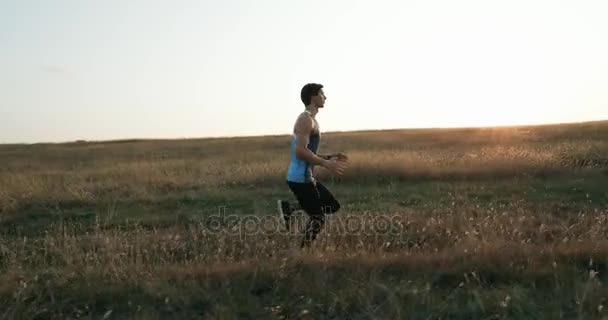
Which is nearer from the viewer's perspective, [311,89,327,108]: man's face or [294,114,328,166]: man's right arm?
[294,114,328,166]: man's right arm

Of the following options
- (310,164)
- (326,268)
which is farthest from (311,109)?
(326,268)

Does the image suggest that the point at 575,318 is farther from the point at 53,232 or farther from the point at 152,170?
the point at 152,170

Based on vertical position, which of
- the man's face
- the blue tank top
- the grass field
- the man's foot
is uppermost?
the man's face

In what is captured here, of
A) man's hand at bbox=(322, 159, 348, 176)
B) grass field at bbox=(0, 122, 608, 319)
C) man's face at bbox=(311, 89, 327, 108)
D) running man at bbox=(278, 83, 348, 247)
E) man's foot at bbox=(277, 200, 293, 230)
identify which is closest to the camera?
grass field at bbox=(0, 122, 608, 319)

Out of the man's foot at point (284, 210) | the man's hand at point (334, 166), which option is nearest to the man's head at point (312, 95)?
the man's hand at point (334, 166)

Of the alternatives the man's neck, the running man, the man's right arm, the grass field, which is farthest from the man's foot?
the man's neck

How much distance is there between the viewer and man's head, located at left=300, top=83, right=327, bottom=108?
632 centimetres

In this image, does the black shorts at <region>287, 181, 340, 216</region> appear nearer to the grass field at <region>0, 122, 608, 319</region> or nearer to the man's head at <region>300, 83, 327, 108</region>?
A: the grass field at <region>0, 122, 608, 319</region>

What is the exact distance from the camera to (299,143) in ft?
20.0

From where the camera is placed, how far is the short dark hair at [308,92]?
632cm

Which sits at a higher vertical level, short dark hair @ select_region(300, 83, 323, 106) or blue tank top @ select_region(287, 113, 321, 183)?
short dark hair @ select_region(300, 83, 323, 106)

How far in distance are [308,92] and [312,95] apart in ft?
0.17

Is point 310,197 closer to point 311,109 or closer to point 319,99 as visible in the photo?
point 311,109

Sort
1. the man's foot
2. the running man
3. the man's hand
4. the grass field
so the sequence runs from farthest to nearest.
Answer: the man's foot → the running man → the man's hand → the grass field
